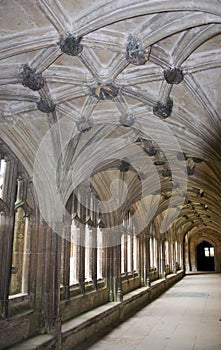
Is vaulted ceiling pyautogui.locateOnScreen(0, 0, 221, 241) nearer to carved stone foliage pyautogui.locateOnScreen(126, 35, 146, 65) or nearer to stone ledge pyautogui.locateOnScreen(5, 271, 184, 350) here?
carved stone foliage pyautogui.locateOnScreen(126, 35, 146, 65)

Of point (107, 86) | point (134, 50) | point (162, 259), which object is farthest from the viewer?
point (162, 259)

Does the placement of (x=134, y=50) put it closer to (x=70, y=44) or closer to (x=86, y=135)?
(x=70, y=44)

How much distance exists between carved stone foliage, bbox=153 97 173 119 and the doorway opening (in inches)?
1145

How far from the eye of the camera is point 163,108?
229 inches

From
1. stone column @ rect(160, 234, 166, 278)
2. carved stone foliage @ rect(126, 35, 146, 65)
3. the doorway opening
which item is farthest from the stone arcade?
the doorway opening

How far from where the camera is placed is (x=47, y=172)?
23.6 feet

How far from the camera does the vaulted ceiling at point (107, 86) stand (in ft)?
12.8

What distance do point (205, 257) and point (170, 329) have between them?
25.9m

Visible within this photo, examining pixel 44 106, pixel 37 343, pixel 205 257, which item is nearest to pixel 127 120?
pixel 44 106

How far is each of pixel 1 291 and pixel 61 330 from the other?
1.71 metres

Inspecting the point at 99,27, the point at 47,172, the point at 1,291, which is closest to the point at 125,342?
the point at 1,291

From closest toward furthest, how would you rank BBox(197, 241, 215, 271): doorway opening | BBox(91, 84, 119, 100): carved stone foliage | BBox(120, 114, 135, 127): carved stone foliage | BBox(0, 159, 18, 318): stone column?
1. BBox(91, 84, 119, 100): carved stone foliage
2. BBox(0, 159, 18, 318): stone column
3. BBox(120, 114, 135, 127): carved stone foliage
4. BBox(197, 241, 215, 271): doorway opening

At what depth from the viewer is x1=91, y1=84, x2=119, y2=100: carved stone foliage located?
5432 mm

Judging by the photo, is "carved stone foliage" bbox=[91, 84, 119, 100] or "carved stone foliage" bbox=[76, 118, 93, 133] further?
"carved stone foliage" bbox=[76, 118, 93, 133]
